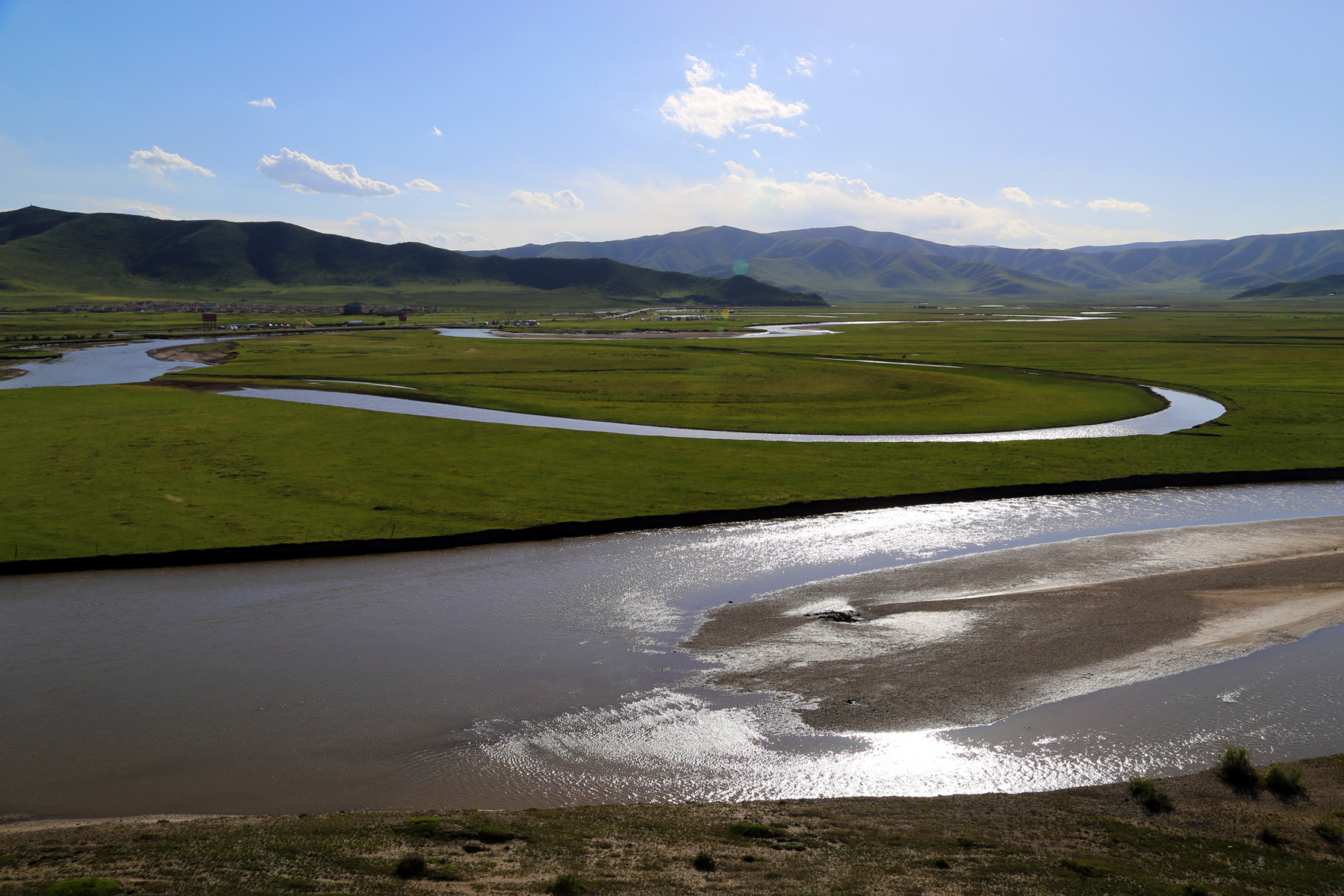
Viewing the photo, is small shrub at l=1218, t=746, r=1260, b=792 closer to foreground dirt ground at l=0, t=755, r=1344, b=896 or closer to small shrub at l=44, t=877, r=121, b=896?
foreground dirt ground at l=0, t=755, r=1344, b=896

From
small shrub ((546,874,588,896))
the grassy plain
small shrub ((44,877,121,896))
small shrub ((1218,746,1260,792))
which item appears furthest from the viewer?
the grassy plain

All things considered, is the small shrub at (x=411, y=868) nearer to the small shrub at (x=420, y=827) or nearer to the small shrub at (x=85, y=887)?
the small shrub at (x=420, y=827)

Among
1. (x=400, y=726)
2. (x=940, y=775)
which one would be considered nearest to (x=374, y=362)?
(x=400, y=726)

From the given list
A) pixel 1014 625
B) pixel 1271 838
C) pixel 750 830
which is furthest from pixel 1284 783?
pixel 750 830

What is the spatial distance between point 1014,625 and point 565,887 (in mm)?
13749

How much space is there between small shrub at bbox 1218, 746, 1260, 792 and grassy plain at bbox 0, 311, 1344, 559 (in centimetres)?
1818

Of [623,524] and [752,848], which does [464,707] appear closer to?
[752,848]

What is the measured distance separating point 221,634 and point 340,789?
8.04 metres

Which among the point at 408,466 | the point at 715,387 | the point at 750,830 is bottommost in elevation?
the point at 750,830

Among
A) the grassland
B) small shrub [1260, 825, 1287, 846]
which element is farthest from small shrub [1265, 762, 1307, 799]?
the grassland

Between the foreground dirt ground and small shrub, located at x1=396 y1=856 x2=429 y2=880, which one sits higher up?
small shrub, located at x1=396 y1=856 x2=429 y2=880

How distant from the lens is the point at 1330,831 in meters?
11.0

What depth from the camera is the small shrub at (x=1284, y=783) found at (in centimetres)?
1222

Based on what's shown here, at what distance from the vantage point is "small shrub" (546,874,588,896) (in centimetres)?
964
